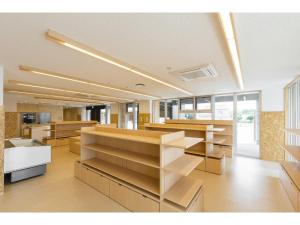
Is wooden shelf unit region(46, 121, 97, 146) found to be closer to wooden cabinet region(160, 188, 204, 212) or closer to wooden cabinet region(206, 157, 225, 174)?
wooden cabinet region(206, 157, 225, 174)

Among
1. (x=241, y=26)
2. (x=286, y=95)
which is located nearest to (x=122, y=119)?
(x=286, y=95)

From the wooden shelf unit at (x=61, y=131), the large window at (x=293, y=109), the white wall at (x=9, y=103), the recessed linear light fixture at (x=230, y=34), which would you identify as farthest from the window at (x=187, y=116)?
the white wall at (x=9, y=103)

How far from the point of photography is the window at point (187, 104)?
778 centimetres

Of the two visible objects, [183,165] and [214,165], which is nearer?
[183,165]

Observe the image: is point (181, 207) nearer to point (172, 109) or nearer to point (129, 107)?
point (172, 109)

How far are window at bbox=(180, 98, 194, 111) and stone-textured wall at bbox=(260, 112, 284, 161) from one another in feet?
10.1

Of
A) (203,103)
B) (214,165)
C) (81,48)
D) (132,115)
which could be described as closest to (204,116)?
(203,103)

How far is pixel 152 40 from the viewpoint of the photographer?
2.04 meters

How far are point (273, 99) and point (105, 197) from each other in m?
6.30

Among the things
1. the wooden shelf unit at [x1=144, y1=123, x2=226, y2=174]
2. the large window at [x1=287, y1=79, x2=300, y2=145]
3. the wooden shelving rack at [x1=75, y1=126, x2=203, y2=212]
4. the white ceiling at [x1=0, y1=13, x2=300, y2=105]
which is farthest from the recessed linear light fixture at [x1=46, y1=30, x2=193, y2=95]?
the large window at [x1=287, y1=79, x2=300, y2=145]
